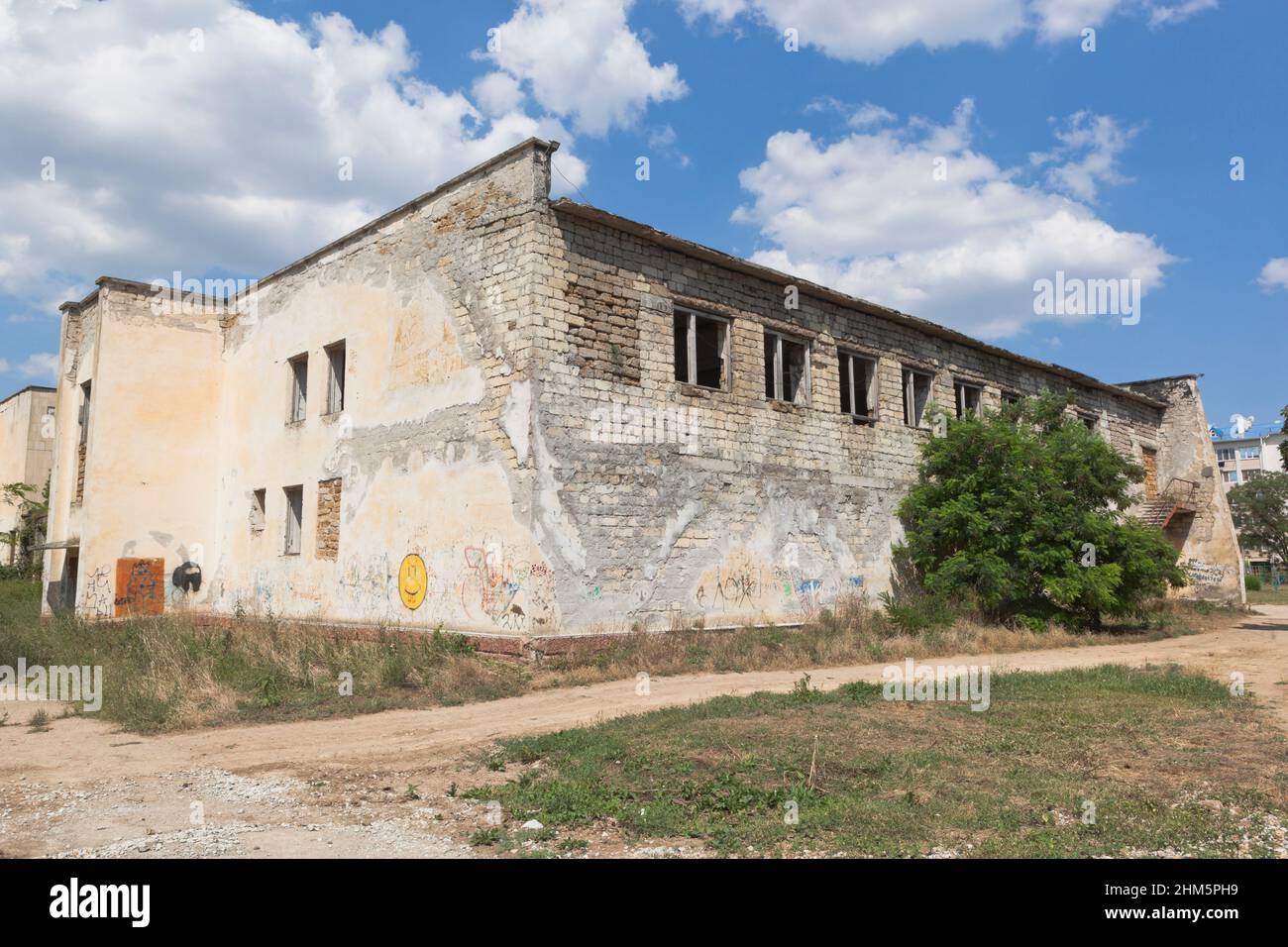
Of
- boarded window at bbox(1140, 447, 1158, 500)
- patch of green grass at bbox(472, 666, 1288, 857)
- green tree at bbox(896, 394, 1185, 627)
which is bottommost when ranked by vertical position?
patch of green grass at bbox(472, 666, 1288, 857)

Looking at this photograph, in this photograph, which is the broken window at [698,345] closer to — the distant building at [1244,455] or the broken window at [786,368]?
the broken window at [786,368]

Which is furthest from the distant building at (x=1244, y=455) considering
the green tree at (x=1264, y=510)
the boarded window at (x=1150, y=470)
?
the boarded window at (x=1150, y=470)

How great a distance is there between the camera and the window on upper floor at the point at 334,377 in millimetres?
16641

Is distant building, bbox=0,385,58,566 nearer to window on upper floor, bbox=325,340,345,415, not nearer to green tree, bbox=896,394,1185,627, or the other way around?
window on upper floor, bbox=325,340,345,415

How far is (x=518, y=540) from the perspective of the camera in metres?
12.2

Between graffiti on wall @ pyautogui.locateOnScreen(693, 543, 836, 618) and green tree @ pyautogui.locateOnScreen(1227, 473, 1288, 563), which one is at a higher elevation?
green tree @ pyautogui.locateOnScreen(1227, 473, 1288, 563)

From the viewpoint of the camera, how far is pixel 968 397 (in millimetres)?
20406

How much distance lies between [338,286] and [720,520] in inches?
327

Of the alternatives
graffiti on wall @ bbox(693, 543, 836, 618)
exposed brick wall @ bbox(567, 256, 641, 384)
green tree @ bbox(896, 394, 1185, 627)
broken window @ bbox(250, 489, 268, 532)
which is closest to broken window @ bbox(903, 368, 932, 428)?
green tree @ bbox(896, 394, 1185, 627)

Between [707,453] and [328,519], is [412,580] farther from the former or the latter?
[707,453]

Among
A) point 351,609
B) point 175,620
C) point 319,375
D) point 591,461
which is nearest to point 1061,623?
point 591,461

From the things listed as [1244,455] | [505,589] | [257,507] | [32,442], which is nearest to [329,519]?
[257,507]

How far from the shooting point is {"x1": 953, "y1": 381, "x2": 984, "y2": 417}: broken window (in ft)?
65.4

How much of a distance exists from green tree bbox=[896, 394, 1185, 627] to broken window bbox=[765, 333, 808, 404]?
323 centimetres
